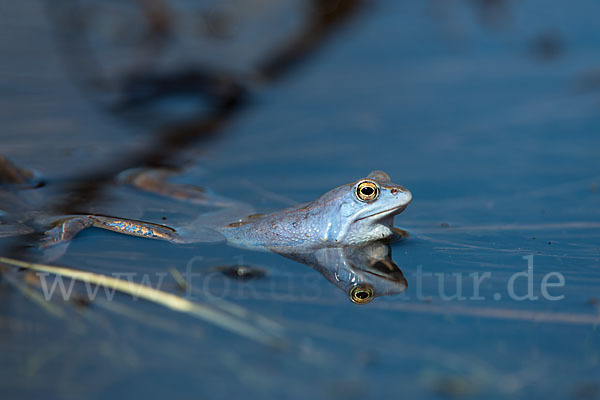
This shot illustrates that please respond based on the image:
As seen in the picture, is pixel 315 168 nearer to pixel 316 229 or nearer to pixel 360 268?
pixel 316 229

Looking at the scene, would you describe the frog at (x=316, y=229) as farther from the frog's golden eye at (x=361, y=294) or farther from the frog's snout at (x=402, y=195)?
the frog's golden eye at (x=361, y=294)

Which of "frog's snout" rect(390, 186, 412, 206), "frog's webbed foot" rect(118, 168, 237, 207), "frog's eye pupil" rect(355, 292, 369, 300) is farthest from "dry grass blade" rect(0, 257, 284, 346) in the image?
"frog's webbed foot" rect(118, 168, 237, 207)

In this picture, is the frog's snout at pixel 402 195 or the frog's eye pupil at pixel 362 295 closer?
the frog's eye pupil at pixel 362 295

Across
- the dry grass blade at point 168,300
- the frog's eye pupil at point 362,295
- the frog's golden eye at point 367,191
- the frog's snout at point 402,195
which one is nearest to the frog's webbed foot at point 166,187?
the frog's golden eye at point 367,191

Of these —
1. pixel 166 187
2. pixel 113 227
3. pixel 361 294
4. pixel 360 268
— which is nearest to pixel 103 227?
pixel 113 227

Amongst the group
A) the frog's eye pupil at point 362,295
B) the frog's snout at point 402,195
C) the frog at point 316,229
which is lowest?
the frog's eye pupil at point 362,295

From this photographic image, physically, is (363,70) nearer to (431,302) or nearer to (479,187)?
(479,187)
